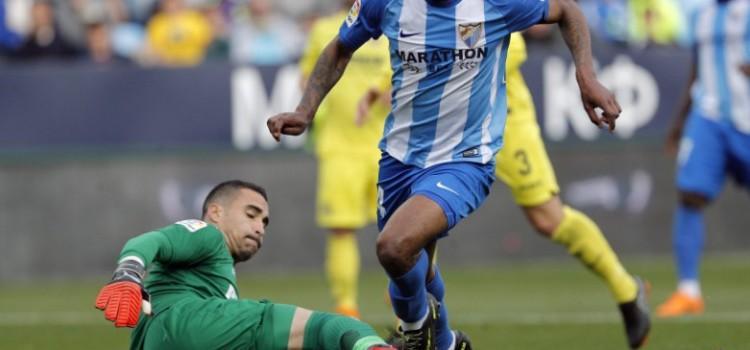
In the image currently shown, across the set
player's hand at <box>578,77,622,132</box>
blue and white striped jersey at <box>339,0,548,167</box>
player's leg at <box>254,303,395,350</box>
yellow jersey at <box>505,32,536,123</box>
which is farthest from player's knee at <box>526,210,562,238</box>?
player's leg at <box>254,303,395,350</box>

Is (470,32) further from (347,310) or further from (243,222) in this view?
(347,310)

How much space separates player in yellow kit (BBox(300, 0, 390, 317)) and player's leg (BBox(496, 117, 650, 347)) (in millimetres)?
2589

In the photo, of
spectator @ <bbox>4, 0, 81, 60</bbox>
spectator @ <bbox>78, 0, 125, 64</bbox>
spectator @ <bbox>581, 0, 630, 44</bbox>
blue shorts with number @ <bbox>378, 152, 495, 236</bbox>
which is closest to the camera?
blue shorts with number @ <bbox>378, 152, 495, 236</bbox>

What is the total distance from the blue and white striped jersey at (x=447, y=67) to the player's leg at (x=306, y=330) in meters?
1.55

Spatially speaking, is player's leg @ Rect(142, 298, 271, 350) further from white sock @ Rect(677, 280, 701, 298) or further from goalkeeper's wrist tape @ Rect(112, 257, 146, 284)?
white sock @ Rect(677, 280, 701, 298)

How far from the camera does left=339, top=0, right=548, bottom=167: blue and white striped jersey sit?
7.52 meters

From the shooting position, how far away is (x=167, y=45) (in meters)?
18.3

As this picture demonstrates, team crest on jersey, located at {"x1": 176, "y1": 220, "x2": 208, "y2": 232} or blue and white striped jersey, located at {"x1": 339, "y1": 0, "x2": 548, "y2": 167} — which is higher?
blue and white striped jersey, located at {"x1": 339, "y1": 0, "x2": 548, "y2": 167}

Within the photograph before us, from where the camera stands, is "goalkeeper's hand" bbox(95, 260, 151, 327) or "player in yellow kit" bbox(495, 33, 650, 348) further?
"player in yellow kit" bbox(495, 33, 650, 348)

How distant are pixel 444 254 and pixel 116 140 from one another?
3.55 m

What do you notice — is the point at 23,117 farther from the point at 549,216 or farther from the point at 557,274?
the point at 549,216

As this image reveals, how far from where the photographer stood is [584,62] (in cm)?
748

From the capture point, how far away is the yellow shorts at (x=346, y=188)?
1211cm

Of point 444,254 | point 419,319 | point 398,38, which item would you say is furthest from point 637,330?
point 444,254
